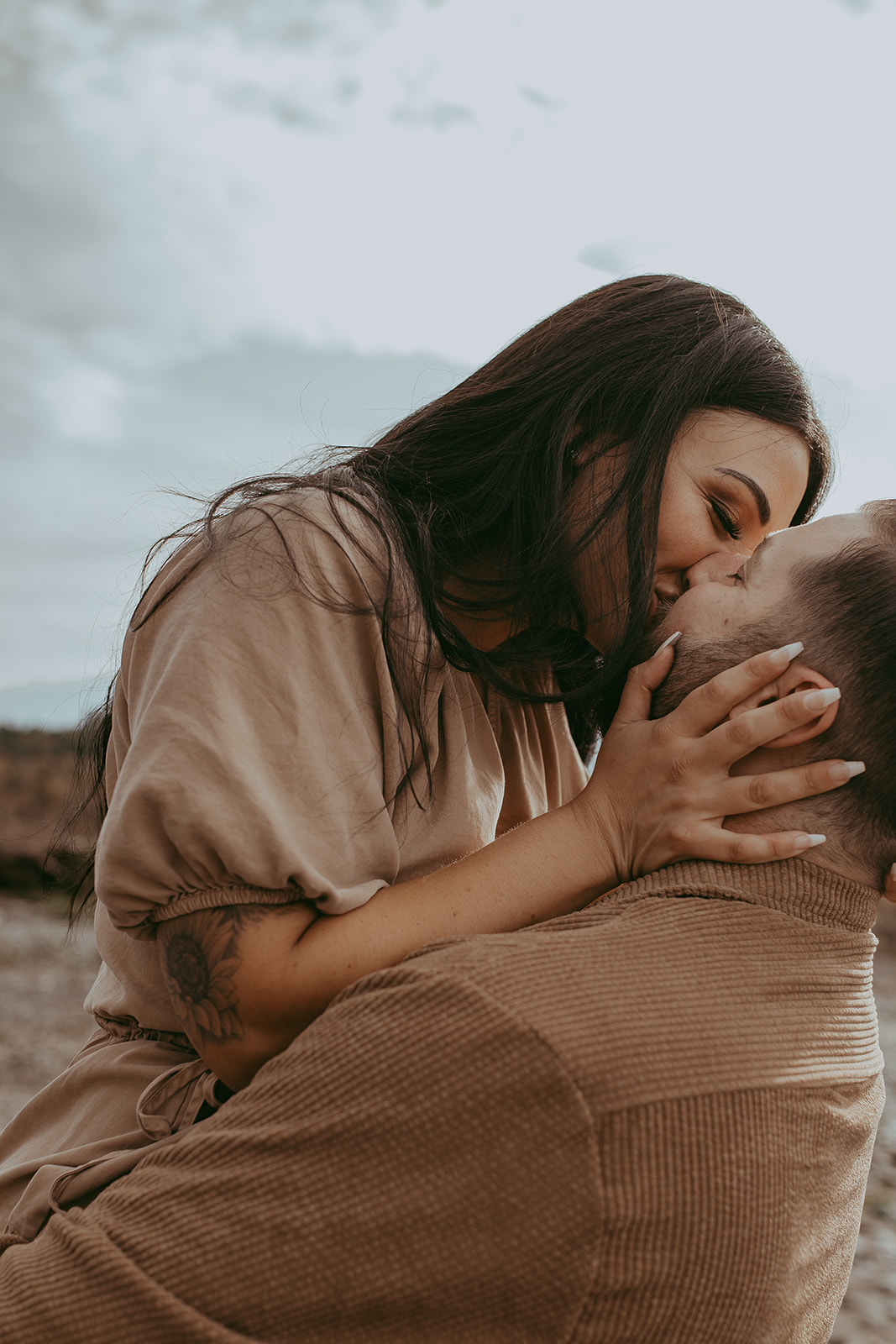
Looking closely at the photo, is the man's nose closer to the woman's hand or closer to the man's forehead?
the man's forehead

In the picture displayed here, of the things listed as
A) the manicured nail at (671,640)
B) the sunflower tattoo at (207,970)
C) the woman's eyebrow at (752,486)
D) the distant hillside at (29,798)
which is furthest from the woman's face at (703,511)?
the distant hillside at (29,798)

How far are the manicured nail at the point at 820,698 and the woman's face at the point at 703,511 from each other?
16.8 inches

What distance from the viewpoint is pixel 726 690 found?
1527 millimetres

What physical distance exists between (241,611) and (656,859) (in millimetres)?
717

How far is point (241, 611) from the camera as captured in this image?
4.55 feet

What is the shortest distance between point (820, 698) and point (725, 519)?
1.79 ft

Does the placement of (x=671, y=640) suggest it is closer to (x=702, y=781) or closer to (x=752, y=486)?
(x=702, y=781)

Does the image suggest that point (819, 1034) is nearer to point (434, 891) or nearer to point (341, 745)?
point (434, 891)

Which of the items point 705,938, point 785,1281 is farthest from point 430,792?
point 785,1281

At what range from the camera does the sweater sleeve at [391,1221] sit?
1.08 meters

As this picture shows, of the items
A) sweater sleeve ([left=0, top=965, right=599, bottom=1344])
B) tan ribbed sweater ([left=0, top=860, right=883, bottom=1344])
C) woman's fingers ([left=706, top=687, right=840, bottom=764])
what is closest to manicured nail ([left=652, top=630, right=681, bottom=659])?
woman's fingers ([left=706, top=687, right=840, bottom=764])

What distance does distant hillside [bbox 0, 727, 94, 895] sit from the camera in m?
9.67

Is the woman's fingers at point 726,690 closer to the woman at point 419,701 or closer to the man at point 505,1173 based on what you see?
the woman at point 419,701

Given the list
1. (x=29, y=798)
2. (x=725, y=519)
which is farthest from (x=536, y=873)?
(x=29, y=798)
